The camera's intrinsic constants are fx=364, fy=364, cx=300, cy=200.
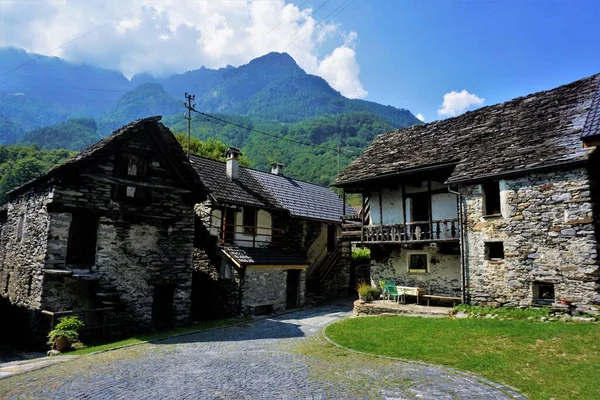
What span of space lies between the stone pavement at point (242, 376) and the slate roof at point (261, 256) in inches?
261

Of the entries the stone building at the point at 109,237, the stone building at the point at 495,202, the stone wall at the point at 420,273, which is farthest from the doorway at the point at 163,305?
the stone wall at the point at 420,273

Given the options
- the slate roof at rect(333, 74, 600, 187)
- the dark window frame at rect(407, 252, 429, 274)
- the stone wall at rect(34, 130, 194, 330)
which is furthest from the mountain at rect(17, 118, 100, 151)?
the dark window frame at rect(407, 252, 429, 274)

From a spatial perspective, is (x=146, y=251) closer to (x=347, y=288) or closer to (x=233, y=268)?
(x=233, y=268)

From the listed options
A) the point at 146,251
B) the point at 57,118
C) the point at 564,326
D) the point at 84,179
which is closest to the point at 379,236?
the point at 564,326

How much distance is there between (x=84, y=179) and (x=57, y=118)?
184879mm

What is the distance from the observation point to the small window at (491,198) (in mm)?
15516

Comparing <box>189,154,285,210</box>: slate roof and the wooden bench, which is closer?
the wooden bench

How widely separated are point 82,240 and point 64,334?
3.70m

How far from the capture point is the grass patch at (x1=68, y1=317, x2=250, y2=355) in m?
11.9

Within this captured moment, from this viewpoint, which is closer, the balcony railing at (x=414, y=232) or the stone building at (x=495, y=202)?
the stone building at (x=495, y=202)

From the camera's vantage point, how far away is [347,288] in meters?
26.9

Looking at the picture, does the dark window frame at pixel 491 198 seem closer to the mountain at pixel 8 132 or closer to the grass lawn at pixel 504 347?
the grass lawn at pixel 504 347

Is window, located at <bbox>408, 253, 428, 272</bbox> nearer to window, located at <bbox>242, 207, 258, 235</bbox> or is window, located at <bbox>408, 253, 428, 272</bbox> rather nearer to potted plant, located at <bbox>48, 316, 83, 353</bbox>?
window, located at <bbox>242, 207, 258, 235</bbox>

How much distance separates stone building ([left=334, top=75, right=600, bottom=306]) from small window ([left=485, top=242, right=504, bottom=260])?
0.04m
